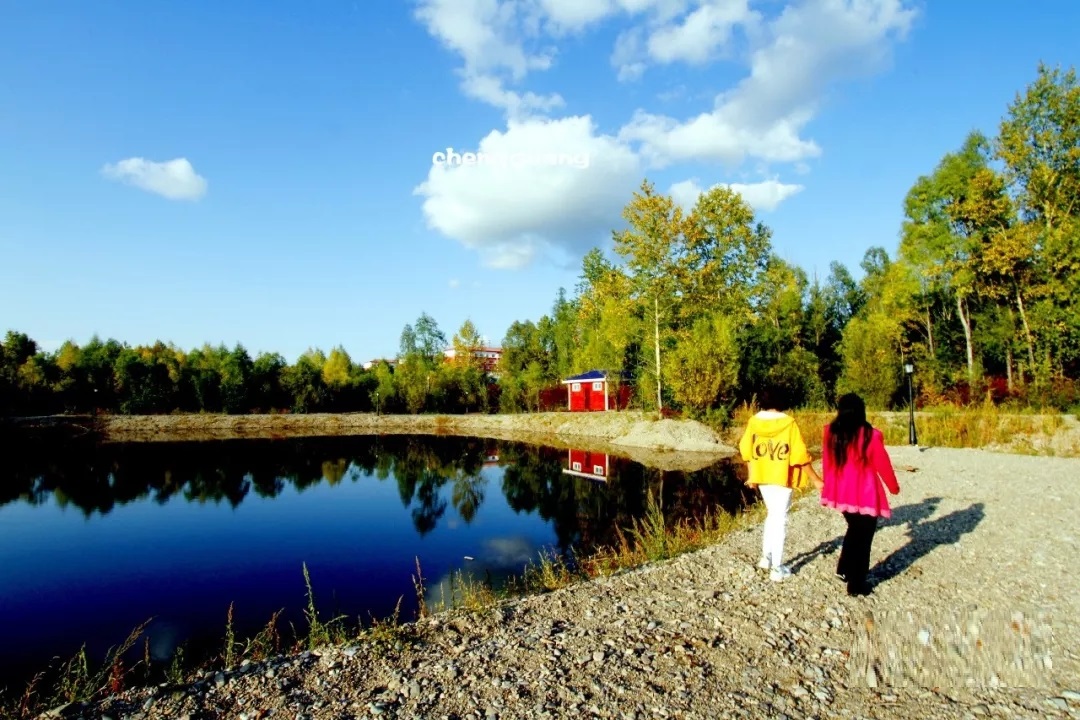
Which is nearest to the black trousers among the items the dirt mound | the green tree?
the dirt mound

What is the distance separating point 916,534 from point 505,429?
32.7m

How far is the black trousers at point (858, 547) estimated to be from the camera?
17.3 feet

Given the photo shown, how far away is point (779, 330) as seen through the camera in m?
37.0

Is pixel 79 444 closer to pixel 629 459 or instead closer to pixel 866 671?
pixel 629 459

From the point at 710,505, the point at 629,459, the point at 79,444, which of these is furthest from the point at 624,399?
the point at 79,444

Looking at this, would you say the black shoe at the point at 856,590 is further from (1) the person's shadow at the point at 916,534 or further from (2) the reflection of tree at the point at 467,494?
(2) the reflection of tree at the point at 467,494

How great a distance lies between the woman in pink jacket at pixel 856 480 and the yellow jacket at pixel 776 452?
26 cm

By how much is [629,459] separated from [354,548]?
13515 mm

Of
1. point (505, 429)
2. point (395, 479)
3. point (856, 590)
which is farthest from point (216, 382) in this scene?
point (856, 590)

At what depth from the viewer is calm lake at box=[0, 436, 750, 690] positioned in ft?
25.0

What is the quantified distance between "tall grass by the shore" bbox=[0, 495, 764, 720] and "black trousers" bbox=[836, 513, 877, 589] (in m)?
2.68

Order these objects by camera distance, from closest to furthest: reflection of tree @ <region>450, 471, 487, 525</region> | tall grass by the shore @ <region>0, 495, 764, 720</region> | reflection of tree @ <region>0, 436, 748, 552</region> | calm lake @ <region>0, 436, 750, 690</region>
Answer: tall grass by the shore @ <region>0, 495, 764, 720</region> → calm lake @ <region>0, 436, 750, 690</region> → reflection of tree @ <region>0, 436, 748, 552</region> → reflection of tree @ <region>450, 471, 487, 525</region>

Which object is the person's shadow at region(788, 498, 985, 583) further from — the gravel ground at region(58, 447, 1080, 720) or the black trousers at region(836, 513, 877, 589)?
the black trousers at region(836, 513, 877, 589)

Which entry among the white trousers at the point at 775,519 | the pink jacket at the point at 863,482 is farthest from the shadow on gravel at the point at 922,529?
the pink jacket at the point at 863,482
